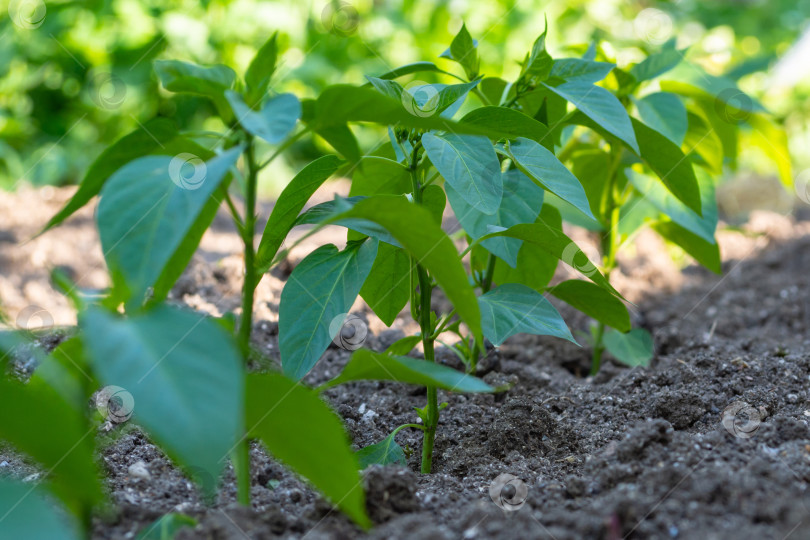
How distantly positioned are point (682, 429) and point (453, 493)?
432 mm

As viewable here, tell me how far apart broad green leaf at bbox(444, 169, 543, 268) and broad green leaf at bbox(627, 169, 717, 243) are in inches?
16.2

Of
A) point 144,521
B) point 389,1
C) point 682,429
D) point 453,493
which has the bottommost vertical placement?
point 682,429

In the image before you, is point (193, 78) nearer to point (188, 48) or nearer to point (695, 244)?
point (695, 244)

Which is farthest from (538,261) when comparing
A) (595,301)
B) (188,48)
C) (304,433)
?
(188,48)

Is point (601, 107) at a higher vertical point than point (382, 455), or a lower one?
higher

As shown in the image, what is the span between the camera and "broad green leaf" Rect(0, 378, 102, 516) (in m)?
0.60

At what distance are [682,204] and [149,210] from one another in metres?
1.08

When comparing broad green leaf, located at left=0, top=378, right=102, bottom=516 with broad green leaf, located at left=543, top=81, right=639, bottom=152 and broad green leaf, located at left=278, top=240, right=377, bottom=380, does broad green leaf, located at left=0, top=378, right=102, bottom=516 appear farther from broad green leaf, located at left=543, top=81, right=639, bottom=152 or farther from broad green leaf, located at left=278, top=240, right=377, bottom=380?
broad green leaf, located at left=543, top=81, right=639, bottom=152

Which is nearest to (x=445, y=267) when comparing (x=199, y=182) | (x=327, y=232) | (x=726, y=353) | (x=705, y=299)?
(x=199, y=182)

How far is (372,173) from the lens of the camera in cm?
102

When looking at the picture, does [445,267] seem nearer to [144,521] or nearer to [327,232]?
[144,521]

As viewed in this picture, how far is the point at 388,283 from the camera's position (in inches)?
40.8

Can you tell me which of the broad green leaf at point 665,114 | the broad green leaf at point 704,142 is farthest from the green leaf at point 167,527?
the broad green leaf at point 704,142

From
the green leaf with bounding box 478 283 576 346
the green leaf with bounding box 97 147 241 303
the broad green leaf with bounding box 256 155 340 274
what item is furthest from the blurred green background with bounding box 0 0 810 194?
the green leaf with bounding box 97 147 241 303
